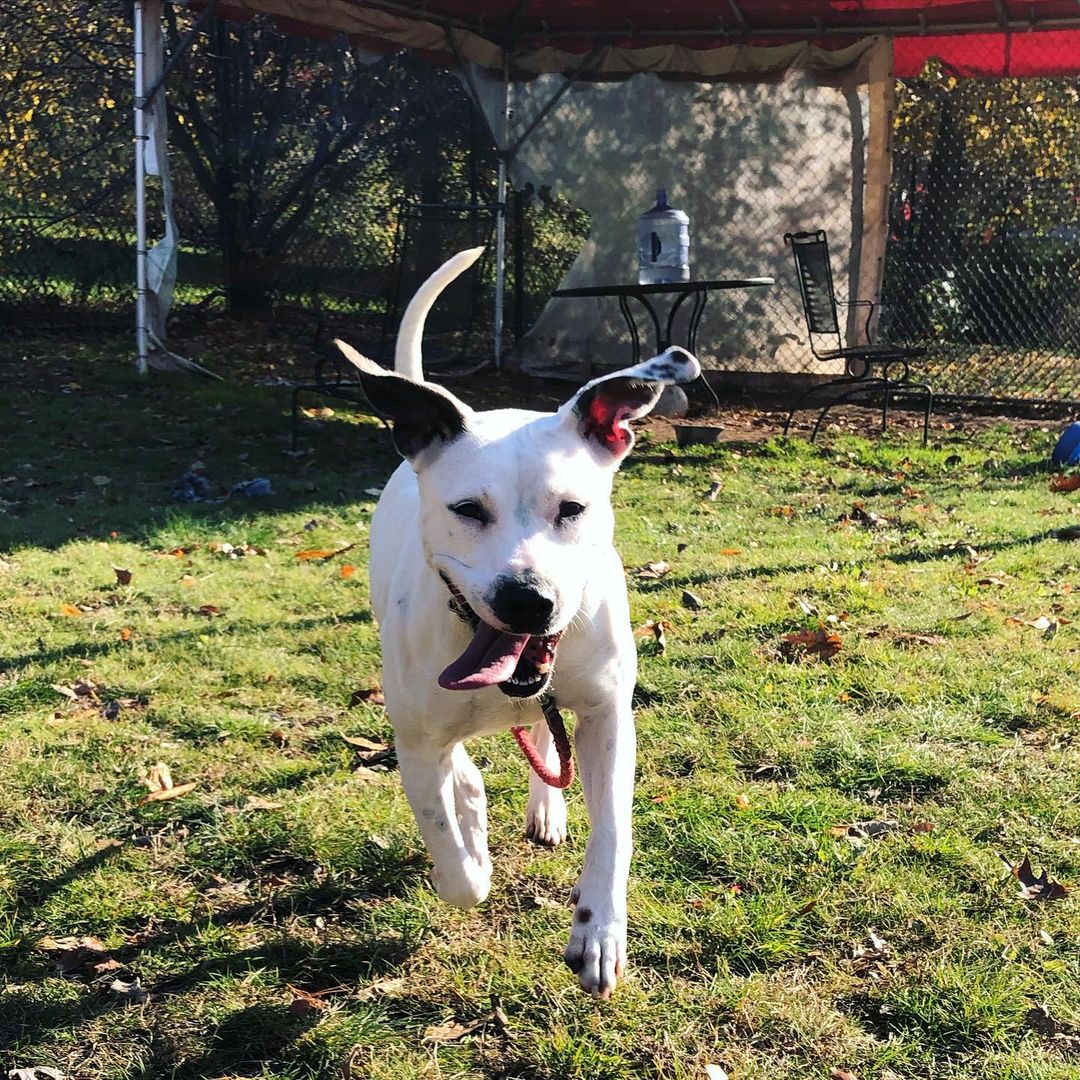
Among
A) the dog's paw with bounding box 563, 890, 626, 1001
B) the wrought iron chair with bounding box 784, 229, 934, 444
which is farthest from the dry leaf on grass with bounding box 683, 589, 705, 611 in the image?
the wrought iron chair with bounding box 784, 229, 934, 444

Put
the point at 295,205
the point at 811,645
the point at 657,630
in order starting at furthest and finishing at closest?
the point at 295,205 < the point at 657,630 < the point at 811,645

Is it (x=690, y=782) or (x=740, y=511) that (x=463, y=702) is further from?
(x=740, y=511)

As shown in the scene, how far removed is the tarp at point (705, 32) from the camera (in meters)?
10.8

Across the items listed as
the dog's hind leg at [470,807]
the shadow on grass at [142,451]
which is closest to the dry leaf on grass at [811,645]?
the dog's hind leg at [470,807]

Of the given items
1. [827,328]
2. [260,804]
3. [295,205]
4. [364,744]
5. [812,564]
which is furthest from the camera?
[295,205]

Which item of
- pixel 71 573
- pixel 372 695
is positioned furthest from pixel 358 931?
pixel 71 573

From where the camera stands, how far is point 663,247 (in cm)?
1123

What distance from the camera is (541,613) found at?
2.28 m

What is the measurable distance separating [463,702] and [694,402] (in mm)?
8826

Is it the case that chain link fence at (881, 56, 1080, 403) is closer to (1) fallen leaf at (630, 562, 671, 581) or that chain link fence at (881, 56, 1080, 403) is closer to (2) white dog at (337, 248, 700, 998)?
(1) fallen leaf at (630, 562, 671, 581)

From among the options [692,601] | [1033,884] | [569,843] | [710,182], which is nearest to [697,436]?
[710,182]

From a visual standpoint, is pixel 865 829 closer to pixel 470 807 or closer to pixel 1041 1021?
pixel 1041 1021

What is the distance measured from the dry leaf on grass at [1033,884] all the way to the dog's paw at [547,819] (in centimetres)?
115

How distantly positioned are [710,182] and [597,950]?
1044cm
